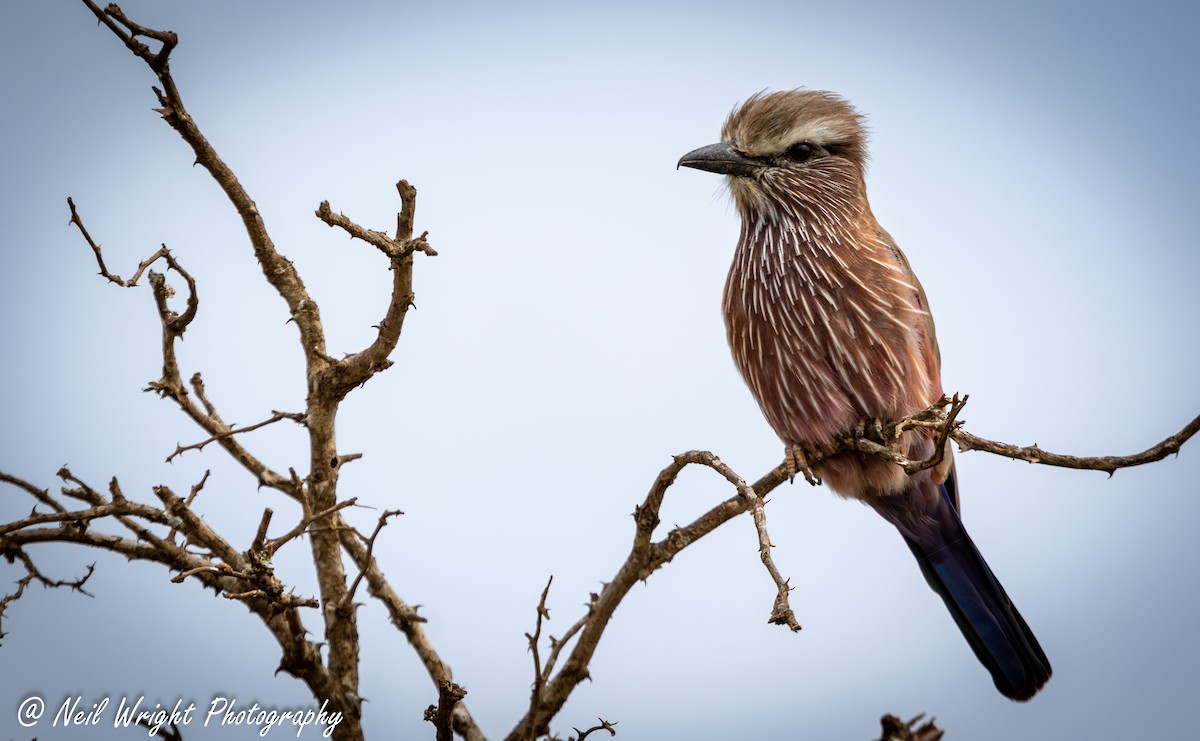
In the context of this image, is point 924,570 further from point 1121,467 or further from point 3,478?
point 3,478

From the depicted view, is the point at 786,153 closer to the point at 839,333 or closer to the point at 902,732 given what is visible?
the point at 839,333

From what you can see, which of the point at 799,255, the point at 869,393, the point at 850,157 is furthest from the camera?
the point at 850,157

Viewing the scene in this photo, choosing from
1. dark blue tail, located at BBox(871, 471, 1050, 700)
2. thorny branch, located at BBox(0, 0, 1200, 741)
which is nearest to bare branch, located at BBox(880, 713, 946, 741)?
thorny branch, located at BBox(0, 0, 1200, 741)

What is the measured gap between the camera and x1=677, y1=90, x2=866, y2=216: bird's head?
272 cm

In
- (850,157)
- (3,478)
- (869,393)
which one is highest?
(850,157)

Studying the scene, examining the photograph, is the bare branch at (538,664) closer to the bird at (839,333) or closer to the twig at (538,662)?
the twig at (538,662)

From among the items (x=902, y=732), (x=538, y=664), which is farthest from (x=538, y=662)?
(x=902, y=732)

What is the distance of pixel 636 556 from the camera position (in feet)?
6.75

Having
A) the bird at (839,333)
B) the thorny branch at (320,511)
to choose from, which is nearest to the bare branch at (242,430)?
the thorny branch at (320,511)

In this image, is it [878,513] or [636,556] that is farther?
[878,513]

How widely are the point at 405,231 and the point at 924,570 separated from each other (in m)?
1.68

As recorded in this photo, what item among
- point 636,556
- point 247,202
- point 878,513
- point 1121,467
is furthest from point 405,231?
point 878,513

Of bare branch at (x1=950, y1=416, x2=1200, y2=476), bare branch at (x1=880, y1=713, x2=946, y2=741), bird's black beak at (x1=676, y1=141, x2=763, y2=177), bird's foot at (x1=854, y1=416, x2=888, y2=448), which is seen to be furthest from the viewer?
bird's black beak at (x1=676, y1=141, x2=763, y2=177)

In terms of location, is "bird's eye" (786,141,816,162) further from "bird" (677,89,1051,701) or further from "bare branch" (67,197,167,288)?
"bare branch" (67,197,167,288)
